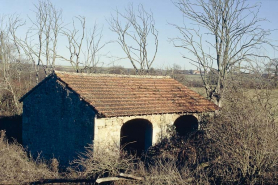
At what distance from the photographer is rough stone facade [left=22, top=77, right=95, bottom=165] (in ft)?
37.5

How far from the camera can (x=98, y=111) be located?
1079 centimetres

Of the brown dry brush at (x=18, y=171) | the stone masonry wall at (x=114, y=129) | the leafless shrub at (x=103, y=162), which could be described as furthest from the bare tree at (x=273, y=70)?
the brown dry brush at (x=18, y=171)

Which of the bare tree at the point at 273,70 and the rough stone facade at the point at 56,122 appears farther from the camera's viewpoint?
the bare tree at the point at 273,70

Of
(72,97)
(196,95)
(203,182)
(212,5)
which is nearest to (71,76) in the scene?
(72,97)

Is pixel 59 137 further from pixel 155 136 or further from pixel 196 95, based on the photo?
pixel 196 95

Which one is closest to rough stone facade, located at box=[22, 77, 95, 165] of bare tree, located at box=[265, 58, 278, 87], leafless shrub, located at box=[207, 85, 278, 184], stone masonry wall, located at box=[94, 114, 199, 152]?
stone masonry wall, located at box=[94, 114, 199, 152]

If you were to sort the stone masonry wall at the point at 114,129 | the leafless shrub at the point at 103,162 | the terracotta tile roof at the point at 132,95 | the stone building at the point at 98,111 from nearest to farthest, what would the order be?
the leafless shrub at the point at 103,162 → the stone masonry wall at the point at 114,129 → the stone building at the point at 98,111 → the terracotta tile roof at the point at 132,95

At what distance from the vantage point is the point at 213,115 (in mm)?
13914

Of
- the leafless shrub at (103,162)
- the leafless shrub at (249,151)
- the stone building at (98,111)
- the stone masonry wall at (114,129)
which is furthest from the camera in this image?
the stone building at (98,111)

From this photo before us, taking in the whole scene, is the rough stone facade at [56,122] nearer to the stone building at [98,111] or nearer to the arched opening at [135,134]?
the stone building at [98,111]

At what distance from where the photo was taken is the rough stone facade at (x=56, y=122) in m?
11.4

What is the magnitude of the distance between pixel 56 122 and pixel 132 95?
3.44 meters

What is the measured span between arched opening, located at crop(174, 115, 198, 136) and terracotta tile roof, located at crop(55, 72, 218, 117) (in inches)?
27.1

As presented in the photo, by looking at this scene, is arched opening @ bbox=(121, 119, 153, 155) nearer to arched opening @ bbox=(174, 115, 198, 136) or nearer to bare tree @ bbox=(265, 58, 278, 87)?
arched opening @ bbox=(174, 115, 198, 136)
